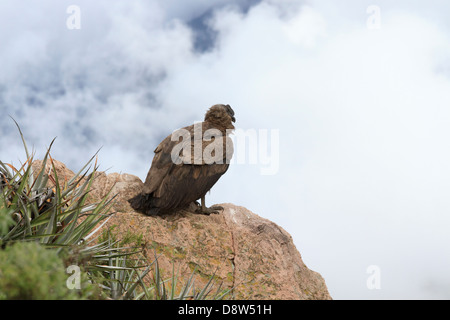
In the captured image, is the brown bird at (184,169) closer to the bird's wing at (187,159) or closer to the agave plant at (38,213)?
the bird's wing at (187,159)

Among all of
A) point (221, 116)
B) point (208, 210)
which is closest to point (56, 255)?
→ point (208, 210)

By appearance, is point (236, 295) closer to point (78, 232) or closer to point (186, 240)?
point (186, 240)

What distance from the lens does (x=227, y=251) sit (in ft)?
24.5

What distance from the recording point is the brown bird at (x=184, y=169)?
7.81m

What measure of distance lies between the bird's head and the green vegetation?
9.14 feet

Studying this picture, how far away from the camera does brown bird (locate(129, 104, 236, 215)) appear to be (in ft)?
25.6

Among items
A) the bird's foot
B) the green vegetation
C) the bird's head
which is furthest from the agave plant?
the bird's head

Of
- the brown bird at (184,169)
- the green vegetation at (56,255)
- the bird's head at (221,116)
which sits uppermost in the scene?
the bird's head at (221,116)

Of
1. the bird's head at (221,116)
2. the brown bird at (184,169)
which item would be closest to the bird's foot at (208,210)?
the brown bird at (184,169)

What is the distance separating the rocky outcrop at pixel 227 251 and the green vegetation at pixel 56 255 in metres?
0.39

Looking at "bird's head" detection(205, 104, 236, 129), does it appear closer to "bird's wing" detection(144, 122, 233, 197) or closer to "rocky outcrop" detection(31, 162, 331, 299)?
"bird's wing" detection(144, 122, 233, 197)

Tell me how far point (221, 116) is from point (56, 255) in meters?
5.17
